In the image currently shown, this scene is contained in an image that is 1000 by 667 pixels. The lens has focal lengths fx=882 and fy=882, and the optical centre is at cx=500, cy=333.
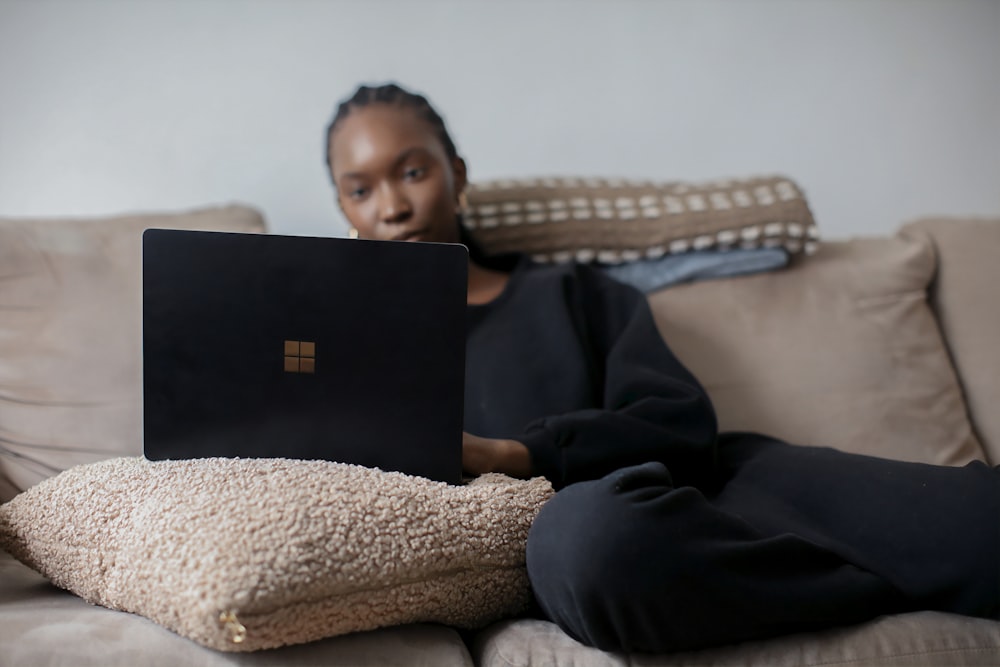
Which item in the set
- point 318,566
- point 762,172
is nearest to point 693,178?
point 762,172

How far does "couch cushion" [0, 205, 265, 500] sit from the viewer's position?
3.56ft

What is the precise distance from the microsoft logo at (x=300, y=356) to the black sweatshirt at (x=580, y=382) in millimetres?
273

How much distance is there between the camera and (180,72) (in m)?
1.48

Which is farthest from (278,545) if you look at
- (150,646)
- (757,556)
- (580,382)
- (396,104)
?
(396,104)

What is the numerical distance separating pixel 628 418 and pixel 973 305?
0.69 m

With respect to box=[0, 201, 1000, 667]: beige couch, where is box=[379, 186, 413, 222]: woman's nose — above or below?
above

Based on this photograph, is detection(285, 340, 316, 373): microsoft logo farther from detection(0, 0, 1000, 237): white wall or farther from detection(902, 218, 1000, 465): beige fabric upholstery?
detection(902, 218, 1000, 465): beige fabric upholstery

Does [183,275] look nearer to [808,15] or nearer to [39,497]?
[39,497]

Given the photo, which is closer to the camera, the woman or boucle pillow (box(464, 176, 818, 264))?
the woman

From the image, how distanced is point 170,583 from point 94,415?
0.52 m

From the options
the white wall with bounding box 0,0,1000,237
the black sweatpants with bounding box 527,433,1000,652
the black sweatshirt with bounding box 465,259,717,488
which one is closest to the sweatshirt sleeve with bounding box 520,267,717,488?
the black sweatshirt with bounding box 465,259,717,488

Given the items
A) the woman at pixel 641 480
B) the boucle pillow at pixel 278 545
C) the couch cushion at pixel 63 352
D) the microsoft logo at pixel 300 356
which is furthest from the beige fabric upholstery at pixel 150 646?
the couch cushion at pixel 63 352

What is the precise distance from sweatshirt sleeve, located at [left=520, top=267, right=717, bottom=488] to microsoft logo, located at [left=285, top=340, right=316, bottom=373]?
0.27 m

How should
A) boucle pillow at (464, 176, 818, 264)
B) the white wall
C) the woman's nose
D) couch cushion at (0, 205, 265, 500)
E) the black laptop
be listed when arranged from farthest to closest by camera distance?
the white wall, boucle pillow at (464, 176, 818, 264), the woman's nose, couch cushion at (0, 205, 265, 500), the black laptop
